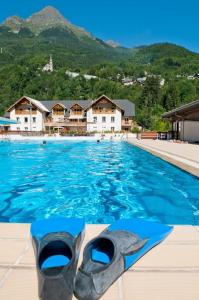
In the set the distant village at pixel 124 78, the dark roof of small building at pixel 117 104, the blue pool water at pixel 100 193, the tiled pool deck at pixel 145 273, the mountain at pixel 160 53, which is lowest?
the blue pool water at pixel 100 193

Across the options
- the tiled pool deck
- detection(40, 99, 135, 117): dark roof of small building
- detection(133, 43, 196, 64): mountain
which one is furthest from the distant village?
the tiled pool deck

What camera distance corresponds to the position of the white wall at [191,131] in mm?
23719

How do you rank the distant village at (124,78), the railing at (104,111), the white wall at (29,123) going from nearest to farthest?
the railing at (104,111)
the white wall at (29,123)
the distant village at (124,78)

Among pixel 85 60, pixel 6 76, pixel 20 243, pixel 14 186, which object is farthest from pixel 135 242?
pixel 85 60

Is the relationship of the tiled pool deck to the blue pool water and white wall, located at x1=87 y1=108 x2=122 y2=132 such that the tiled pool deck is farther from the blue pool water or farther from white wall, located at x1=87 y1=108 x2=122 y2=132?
white wall, located at x1=87 y1=108 x2=122 y2=132

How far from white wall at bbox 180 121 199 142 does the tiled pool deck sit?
2158 centimetres

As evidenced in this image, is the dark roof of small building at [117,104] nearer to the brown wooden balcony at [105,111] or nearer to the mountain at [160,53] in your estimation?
the brown wooden balcony at [105,111]

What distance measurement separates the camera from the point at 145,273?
244 cm

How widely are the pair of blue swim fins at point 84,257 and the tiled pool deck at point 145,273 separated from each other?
8 cm

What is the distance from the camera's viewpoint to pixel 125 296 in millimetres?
2131

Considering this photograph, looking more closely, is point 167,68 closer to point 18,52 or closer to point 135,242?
point 18,52

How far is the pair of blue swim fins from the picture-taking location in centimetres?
212

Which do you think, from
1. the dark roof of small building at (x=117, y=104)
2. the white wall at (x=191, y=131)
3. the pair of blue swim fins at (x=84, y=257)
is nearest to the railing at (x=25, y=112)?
the dark roof of small building at (x=117, y=104)

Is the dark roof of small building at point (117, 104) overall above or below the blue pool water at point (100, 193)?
above
